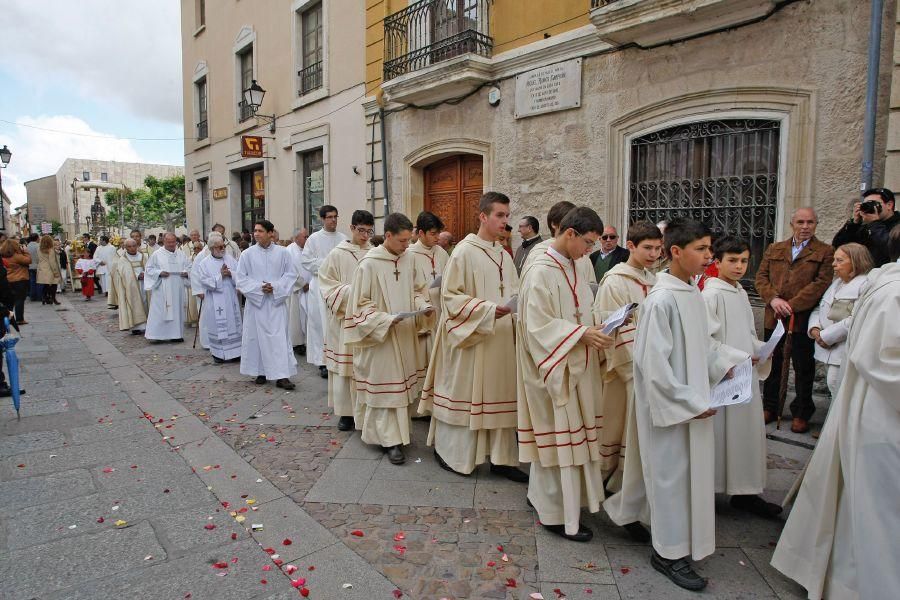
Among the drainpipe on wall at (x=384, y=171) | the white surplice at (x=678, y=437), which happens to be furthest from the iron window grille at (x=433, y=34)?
the white surplice at (x=678, y=437)

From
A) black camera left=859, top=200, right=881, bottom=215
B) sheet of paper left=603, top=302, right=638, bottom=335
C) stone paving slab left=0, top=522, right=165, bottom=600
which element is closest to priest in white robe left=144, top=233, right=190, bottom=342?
stone paving slab left=0, top=522, right=165, bottom=600

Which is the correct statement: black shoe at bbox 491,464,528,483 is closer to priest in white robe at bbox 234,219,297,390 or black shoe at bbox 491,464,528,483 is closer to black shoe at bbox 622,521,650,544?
black shoe at bbox 622,521,650,544

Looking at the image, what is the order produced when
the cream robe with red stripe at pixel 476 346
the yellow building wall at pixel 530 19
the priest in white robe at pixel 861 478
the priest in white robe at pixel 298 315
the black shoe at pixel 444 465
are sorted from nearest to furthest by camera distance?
the priest in white robe at pixel 861 478, the cream robe with red stripe at pixel 476 346, the black shoe at pixel 444 465, the yellow building wall at pixel 530 19, the priest in white robe at pixel 298 315

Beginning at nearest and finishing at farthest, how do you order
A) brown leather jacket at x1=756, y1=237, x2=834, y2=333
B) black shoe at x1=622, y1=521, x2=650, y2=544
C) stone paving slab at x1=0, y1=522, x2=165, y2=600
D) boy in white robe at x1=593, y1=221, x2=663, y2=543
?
stone paving slab at x1=0, y1=522, x2=165, y2=600 < black shoe at x1=622, y1=521, x2=650, y2=544 < boy in white robe at x1=593, y1=221, x2=663, y2=543 < brown leather jacket at x1=756, y1=237, x2=834, y2=333

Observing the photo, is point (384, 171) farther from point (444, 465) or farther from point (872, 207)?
point (872, 207)

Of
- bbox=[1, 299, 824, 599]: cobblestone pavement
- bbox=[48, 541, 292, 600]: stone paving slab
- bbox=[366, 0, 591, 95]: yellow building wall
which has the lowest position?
bbox=[48, 541, 292, 600]: stone paving slab

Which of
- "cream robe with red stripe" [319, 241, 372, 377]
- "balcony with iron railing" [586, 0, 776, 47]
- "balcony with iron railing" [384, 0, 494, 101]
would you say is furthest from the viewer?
"balcony with iron railing" [384, 0, 494, 101]

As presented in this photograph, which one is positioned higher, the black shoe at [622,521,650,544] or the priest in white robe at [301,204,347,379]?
the priest in white robe at [301,204,347,379]

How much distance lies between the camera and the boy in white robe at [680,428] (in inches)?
110

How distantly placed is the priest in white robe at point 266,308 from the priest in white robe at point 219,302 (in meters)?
1.31

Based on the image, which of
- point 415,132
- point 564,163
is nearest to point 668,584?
point 564,163

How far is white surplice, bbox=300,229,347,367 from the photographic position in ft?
25.6

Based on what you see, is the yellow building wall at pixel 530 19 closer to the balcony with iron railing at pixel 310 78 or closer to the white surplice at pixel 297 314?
the balcony with iron railing at pixel 310 78

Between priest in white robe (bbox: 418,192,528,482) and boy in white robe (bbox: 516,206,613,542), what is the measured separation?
22.5 inches
